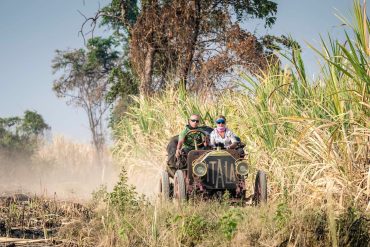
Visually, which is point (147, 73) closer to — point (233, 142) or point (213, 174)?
point (233, 142)

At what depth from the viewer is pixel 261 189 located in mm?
8547

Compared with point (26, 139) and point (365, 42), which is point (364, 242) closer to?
point (365, 42)

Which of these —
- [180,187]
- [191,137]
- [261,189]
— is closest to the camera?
[261,189]

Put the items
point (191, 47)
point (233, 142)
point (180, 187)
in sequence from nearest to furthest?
point (180, 187), point (233, 142), point (191, 47)

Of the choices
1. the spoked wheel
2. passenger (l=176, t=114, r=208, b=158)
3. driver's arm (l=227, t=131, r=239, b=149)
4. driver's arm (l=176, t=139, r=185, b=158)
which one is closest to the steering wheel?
Answer: passenger (l=176, t=114, r=208, b=158)

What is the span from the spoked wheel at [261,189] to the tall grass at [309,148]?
0.21 meters

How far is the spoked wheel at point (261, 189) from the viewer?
27.9 ft

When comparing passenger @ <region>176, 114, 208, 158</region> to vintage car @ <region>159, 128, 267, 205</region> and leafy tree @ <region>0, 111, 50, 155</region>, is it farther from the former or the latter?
leafy tree @ <region>0, 111, 50, 155</region>

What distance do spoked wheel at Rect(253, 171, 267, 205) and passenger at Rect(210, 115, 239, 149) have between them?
97 cm

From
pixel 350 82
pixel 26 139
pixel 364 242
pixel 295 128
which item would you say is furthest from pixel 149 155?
pixel 26 139

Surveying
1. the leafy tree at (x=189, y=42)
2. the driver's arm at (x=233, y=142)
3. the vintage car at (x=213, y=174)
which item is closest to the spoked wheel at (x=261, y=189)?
the vintage car at (x=213, y=174)

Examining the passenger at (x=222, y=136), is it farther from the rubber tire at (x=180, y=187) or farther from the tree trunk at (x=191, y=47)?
the tree trunk at (x=191, y=47)

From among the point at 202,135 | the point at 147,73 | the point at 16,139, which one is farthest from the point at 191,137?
the point at 16,139

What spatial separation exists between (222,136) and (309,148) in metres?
1.56
